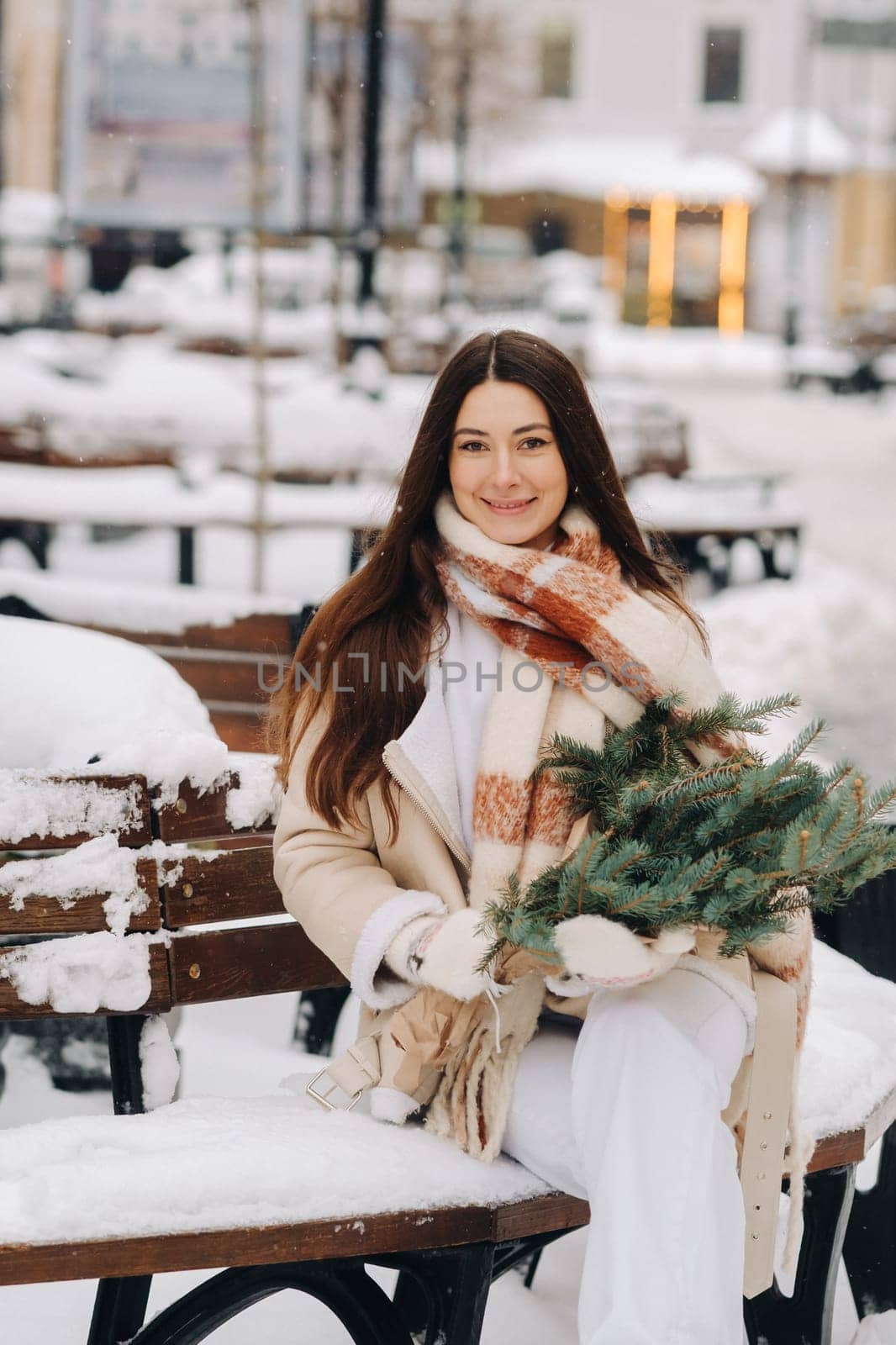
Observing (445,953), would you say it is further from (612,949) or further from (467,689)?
(467,689)

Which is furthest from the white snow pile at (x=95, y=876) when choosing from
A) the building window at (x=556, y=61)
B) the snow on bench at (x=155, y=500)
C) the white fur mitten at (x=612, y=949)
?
the building window at (x=556, y=61)

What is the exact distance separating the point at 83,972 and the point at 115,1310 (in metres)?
0.49

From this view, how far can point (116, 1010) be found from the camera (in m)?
2.73

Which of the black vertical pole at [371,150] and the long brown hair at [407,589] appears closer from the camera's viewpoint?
the long brown hair at [407,589]

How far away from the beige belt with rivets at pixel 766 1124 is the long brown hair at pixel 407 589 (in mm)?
583

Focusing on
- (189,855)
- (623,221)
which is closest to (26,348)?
(189,855)

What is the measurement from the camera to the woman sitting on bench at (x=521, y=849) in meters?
2.19

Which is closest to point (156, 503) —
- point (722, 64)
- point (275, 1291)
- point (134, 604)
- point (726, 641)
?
point (726, 641)

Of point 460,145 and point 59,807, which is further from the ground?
point 460,145

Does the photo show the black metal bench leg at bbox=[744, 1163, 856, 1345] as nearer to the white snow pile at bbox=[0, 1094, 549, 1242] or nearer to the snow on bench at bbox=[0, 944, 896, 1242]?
the snow on bench at bbox=[0, 944, 896, 1242]

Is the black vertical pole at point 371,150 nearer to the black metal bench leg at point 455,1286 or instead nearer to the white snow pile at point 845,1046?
the white snow pile at point 845,1046

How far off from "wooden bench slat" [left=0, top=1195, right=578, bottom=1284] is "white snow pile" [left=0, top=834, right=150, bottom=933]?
0.63m

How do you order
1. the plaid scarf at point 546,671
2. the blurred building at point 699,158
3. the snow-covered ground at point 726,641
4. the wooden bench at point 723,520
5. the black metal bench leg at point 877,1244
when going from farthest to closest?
the blurred building at point 699,158, the wooden bench at point 723,520, the black metal bench leg at point 877,1244, the snow-covered ground at point 726,641, the plaid scarf at point 546,671

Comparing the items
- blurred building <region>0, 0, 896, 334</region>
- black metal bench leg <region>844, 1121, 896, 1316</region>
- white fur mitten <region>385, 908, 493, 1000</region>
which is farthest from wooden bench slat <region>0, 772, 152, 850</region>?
blurred building <region>0, 0, 896, 334</region>
